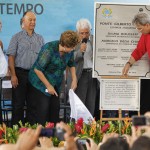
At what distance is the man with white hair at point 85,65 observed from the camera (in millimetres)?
7613

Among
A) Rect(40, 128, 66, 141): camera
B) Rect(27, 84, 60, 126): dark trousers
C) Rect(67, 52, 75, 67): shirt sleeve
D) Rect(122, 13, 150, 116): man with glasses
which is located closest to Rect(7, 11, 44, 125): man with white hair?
Rect(27, 84, 60, 126): dark trousers

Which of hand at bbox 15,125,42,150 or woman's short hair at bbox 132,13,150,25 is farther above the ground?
woman's short hair at bbox 132,13,150,25

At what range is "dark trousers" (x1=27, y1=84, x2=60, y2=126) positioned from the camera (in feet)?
22.8

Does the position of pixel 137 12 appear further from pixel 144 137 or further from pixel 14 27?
pixel 144 137

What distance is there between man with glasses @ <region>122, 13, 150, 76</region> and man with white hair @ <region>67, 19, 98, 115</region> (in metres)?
0.66

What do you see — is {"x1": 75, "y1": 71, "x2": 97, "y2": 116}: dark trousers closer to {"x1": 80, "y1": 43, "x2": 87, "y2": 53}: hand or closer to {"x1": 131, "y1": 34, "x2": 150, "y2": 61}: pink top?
{"x1": 80, "y1": 43, "x2": 87, "y2": 53}: hand

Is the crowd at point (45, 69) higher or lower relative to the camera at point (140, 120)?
higher

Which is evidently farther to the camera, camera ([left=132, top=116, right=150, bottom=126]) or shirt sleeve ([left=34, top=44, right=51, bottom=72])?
shirt sleeve ([left=34, top=44, right=51, bottom=72])

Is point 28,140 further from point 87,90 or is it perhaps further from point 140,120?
point 87,90

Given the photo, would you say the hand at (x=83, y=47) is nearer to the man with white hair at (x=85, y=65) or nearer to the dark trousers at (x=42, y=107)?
the man with white hair at (x=85, y=65)

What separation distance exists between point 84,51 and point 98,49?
1.43ft

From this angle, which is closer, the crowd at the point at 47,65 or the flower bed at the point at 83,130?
the flower bed at the point at 83,130

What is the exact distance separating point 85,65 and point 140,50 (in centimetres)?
90

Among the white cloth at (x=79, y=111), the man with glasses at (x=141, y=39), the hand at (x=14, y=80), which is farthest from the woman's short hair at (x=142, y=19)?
the hand at (x=14, y=80)
